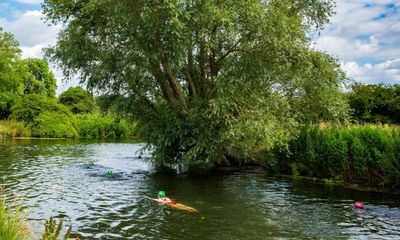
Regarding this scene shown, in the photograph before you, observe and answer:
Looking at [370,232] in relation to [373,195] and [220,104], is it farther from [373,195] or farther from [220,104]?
[220,104]

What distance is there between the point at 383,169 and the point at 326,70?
7200 mm

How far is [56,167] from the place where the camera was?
27984 millimetres

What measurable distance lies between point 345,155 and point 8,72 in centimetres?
5905

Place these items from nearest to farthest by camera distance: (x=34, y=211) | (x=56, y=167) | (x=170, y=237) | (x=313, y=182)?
1. (x=170, y=237)
2. (x=34, y=211)
3. (x=313, y=182)
4. (x=56, y=167)

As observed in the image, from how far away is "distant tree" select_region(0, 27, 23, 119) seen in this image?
66250 mm

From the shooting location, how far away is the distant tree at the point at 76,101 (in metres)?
84.2

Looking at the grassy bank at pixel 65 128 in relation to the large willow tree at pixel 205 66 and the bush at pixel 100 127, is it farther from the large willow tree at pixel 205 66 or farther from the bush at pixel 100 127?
the large willow tree at pixel 205 66

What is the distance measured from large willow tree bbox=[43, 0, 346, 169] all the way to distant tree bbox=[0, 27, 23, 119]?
1727 inches

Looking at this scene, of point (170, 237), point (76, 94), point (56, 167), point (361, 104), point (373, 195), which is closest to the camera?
point (170, 237)

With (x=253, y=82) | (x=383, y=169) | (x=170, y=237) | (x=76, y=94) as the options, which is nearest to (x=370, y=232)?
(x=170, y=237)

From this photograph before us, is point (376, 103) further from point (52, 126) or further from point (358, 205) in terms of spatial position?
point (52, 126)

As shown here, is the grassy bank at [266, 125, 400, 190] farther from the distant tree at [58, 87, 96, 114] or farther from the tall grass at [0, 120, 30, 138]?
the distant tree at [58, 87, 96, 114]

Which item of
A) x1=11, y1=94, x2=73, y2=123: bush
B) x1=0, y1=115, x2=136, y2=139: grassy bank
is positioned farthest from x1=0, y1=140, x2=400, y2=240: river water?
x1=11, y1=94, x2=73, y2=123: bush

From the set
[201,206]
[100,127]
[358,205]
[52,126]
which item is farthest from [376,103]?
[100,127]
